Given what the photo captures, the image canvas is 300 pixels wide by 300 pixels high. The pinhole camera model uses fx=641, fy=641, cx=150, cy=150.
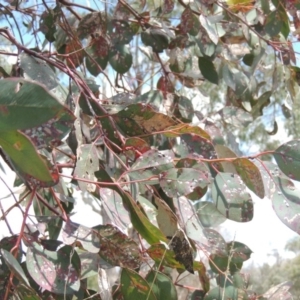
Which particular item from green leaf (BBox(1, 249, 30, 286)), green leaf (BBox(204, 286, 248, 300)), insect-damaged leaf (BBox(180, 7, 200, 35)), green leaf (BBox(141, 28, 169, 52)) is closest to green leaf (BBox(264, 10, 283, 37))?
insect-damaged leaf (BBox(180, 7, 200, 35))

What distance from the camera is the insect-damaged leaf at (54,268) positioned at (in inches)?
28.7

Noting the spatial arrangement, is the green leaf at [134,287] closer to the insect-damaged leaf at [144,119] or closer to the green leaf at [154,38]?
the insect-damaged leaf at [144,119]

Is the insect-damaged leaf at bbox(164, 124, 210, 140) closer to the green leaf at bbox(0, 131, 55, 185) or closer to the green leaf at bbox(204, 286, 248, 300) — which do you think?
the green leaf at bbox(204, 286, 248, 300)

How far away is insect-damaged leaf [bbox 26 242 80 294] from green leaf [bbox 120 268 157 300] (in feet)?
0.21

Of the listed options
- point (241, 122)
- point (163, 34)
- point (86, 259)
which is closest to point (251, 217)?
point (86, 259)

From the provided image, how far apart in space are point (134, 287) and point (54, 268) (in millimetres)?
107

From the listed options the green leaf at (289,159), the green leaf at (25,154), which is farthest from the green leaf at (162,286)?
the green leaf at (25,154)

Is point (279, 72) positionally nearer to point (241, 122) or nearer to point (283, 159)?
point (241, 122)

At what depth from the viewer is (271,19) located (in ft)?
4.13

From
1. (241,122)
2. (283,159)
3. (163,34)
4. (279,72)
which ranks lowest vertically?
(283,159)

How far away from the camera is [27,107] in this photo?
48cm

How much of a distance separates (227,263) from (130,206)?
0.25 m

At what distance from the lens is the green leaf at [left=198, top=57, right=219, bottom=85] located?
142cm

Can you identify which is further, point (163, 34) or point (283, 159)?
point (163, 34)
